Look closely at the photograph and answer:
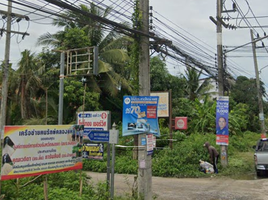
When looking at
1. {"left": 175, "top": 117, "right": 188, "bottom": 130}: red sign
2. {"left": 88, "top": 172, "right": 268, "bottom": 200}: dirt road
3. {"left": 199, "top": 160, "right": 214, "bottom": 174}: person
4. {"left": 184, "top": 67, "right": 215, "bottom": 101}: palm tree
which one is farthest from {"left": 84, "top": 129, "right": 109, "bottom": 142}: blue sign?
{"left": 184, "top": 67, "right": 215, "bottom": 101}: palm tree

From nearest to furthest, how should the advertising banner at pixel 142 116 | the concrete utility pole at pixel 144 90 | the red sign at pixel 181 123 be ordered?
the concrete utility pole at pixel 144 90 → the advertising banner at pixel 142 116 → the red sign at pixel 181 123

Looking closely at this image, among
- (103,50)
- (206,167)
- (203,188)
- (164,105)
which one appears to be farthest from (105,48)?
(203,188)

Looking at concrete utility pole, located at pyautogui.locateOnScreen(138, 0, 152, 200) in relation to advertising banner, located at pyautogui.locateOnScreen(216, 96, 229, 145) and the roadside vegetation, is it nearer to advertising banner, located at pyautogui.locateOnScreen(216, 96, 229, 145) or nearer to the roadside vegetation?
the roadside vegetation

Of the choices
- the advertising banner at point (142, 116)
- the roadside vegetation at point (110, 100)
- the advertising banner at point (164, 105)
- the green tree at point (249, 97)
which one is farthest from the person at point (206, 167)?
the green tree at point (249, 97)

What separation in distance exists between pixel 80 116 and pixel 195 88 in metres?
23.2

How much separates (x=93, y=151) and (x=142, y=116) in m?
1.75

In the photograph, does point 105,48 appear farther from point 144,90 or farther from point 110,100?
point 144,90

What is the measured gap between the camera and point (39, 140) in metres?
5.86

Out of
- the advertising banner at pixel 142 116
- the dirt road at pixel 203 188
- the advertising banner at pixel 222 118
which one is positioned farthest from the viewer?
the advertising banner at pixel 222 118

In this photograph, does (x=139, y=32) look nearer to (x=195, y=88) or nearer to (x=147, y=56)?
(x=147, y=56)

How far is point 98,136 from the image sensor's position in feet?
25.8

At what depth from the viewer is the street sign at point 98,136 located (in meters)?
7.74

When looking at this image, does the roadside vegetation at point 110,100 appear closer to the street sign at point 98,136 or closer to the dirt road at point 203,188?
the dirt road at point 203,188

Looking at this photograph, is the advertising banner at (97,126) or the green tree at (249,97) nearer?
the advertising banner at (97,126)
